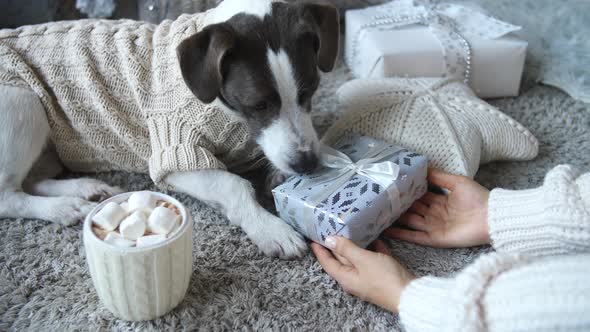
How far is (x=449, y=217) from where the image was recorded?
1396 mm

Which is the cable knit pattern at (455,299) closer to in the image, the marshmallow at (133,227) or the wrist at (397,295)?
the wrist at (397,295)

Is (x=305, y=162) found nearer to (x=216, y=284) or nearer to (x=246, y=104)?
(x=246, y=104)

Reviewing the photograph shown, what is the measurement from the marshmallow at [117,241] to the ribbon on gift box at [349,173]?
0.42 meters

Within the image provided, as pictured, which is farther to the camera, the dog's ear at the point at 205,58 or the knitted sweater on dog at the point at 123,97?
the knitted sweater on dog at the point at 123,97

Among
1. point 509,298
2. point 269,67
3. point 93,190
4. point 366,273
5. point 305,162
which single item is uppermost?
point 269,67

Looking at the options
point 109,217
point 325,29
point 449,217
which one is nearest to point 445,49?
point 325,29

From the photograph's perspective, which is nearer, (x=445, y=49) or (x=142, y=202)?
(x=142, y=202)

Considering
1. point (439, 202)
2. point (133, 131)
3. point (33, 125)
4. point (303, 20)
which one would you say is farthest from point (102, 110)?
point (439, 202)

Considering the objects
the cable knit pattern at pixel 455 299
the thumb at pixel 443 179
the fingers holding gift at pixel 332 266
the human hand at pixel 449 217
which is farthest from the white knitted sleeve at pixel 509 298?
the thumb at pixel 443 179

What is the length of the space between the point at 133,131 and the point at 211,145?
25cm

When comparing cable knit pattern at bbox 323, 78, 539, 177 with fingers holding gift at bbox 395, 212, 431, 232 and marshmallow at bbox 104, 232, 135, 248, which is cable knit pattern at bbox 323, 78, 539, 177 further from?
marshmallow at bbox 104, 232, 135, 248

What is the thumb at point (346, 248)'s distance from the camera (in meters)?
1.20

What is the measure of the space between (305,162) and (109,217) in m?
0.50

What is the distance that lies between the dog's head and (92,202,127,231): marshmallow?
0.36 metres
